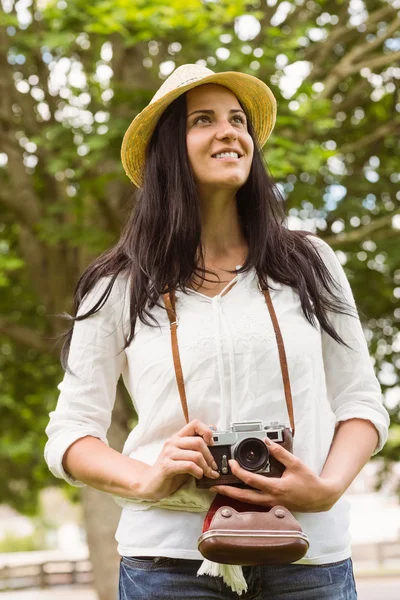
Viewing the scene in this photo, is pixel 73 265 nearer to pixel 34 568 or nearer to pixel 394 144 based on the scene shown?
pixel 394 144

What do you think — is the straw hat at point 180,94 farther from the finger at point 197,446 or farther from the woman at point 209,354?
the finger at point 197,446

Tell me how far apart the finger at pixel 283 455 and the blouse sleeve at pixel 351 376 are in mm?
336

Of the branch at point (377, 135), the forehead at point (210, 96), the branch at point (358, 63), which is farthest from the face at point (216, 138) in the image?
the branch at point (377, 135)

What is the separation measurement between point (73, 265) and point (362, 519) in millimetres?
32589

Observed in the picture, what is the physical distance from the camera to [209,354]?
7.52 feet

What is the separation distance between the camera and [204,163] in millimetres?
2613

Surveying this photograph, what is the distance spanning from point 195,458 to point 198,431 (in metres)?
0.06

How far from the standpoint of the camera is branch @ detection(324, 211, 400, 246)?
373 inches

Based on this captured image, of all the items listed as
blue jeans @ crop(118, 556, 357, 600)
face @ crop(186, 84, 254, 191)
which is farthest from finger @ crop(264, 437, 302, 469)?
face @ crop(186, 84, 254, 191)

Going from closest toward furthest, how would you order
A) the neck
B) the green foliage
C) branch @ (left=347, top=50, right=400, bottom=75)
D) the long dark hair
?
the long dark hair < the neck < the green foliage < branch @ (left=347, top=50, right=400, bottom=75)

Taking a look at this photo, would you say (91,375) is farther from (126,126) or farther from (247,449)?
(126,126)

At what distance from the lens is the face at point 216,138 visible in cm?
256

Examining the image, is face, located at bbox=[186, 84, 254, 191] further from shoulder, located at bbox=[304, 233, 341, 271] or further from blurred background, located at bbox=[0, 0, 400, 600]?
blurred background, located at bbox=[0, 0, 400, 600]

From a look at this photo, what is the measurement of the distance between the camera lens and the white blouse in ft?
0.57
